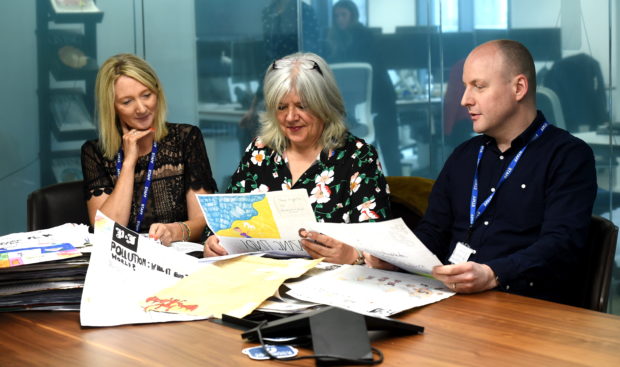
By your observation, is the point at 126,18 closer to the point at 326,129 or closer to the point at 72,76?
the point at 72,76

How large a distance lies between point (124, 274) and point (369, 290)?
0.58 metres

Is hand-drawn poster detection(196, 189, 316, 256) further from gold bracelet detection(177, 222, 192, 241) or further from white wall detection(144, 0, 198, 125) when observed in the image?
white wall detection(144, 0, 198, 125)

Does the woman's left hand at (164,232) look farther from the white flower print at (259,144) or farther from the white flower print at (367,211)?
the white flower print at (367,211)

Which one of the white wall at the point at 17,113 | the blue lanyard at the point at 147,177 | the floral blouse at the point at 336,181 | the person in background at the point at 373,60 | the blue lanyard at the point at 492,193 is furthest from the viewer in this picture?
the person in background at the point at 373,60

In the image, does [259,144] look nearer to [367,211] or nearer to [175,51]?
[367,211]

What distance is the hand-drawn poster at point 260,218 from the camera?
6.92 ft

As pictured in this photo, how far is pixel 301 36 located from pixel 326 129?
228 centimetres

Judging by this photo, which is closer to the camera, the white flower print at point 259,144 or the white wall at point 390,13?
the white flower print at point 259,144

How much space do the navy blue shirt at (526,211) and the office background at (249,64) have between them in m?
1.59

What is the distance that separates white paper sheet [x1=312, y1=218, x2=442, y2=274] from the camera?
1.80m

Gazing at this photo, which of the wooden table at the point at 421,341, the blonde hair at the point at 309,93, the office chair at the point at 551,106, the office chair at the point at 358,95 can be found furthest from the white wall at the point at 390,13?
the wooden table at the point at 421,341

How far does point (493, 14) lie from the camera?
4273mm

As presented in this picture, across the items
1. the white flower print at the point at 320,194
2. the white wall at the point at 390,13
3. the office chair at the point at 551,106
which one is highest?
the white wall at the point at 390,13

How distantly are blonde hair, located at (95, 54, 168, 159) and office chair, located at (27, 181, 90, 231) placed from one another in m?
0.20
